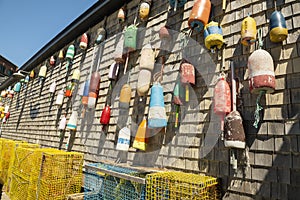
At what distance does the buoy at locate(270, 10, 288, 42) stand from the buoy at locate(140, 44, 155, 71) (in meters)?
1.75

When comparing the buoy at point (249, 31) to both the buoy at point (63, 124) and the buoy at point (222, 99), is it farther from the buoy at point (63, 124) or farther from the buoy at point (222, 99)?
the buoy at point (63, 124)

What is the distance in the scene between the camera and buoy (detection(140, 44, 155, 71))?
3484mm

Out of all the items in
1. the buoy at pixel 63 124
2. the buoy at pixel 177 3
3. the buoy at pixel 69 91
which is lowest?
the buoy at pixel 63 124

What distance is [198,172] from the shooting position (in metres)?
2.72

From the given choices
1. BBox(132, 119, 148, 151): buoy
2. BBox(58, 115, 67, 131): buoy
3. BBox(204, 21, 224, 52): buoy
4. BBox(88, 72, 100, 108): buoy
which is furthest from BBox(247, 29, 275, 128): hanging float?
BBox(58, 115, 67, 131): buoy

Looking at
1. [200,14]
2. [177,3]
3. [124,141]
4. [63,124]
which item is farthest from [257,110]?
[63,124]

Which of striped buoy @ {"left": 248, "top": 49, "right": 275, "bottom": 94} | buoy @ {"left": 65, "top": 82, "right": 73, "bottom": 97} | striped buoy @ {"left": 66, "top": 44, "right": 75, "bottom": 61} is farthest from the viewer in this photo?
striped buoy @ {"left": 66, "top": 44, "right": 75, "bottom": 61}

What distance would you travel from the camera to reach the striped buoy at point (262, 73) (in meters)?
2.08

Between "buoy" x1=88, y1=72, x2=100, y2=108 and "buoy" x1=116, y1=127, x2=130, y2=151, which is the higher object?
"buoy" x1=88, y1=72, x2=100, y2=108

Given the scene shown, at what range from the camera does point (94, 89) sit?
4.75 m

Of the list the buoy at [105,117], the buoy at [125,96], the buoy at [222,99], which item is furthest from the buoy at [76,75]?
the buoy at [222,99]

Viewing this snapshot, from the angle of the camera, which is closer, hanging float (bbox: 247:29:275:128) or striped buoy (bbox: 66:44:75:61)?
hanging float (bbox: 247:29:275:128)

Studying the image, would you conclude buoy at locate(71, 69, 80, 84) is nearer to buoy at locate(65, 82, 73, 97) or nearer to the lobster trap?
buoy at locate(65, 82, 73, 97)

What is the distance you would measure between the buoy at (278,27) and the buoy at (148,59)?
1748 mm
